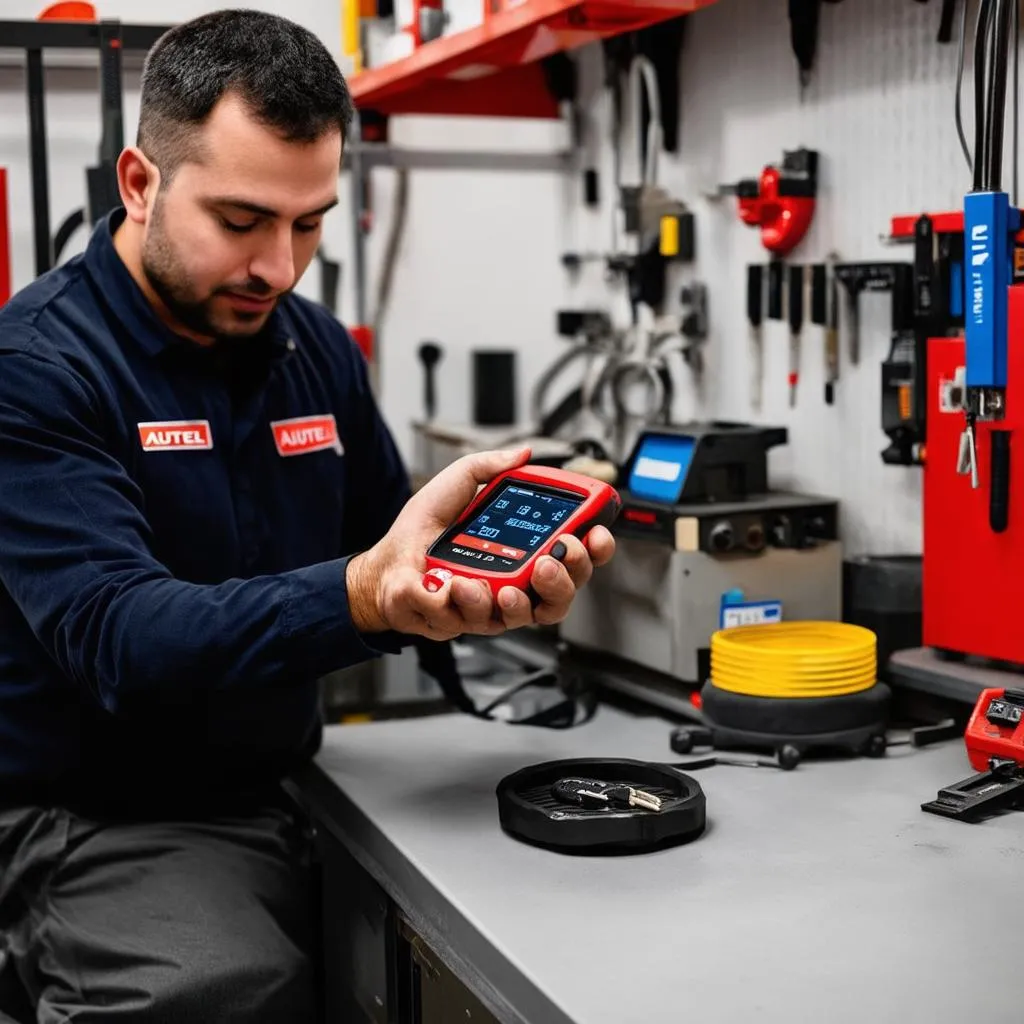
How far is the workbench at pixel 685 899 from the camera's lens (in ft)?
3.26

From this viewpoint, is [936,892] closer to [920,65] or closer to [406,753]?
[406,753]

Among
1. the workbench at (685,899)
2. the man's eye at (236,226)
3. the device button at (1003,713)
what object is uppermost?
the man's eye at (236,226)

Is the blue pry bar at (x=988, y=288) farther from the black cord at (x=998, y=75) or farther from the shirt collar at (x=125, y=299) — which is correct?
the shirt collar at (x=125, y=299)

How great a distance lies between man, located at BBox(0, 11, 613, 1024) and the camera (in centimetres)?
129

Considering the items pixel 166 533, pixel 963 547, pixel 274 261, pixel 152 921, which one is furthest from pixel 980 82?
pixel 152 921

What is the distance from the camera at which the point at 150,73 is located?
1.55m

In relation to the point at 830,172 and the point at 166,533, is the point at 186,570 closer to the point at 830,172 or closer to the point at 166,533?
the point at 166,533

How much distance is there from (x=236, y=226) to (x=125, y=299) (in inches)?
6.5

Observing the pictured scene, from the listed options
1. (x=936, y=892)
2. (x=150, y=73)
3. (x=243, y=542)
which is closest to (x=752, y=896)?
(x=936, y=892)

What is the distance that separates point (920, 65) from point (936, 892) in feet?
3.65

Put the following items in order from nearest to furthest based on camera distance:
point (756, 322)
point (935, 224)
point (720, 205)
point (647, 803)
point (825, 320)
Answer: point (647, 803)
point (935, 224)
point (825, 320)
point (756, 322)
point (720, 205)

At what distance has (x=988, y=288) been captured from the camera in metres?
1.46

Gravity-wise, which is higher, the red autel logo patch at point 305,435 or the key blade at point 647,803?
the red autel logo patch at point 305,435

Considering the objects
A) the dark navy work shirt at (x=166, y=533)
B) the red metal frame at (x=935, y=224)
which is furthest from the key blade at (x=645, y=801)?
the red metal frame at (x=935, y=224)
